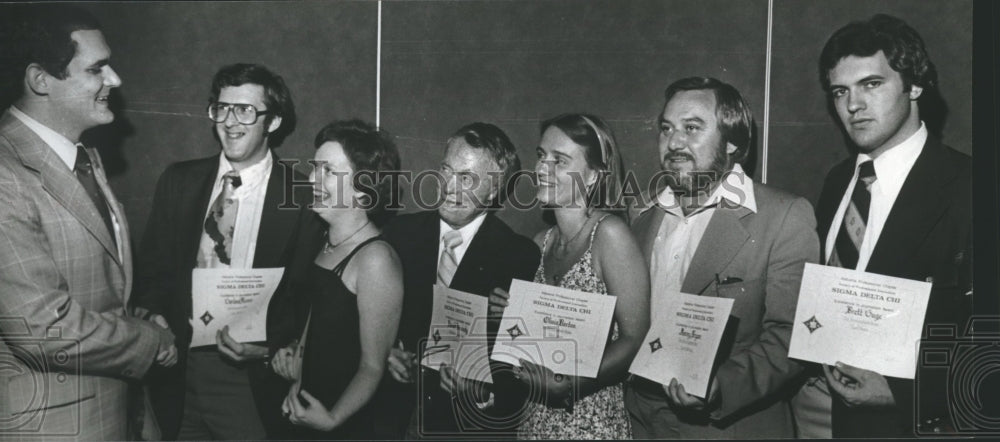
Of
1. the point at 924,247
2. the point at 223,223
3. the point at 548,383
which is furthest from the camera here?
the point at 223,223

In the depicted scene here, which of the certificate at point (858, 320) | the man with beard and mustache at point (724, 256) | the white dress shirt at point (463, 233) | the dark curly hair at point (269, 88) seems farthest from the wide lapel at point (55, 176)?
the certificate at point (858, 320)

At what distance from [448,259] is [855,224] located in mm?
1245

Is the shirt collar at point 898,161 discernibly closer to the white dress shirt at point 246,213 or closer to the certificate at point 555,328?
the certificate at point 555,328

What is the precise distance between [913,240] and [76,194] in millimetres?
2515

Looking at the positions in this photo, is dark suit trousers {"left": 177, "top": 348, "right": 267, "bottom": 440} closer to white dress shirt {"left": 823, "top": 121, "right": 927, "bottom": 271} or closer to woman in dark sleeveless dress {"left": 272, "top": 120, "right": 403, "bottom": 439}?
woman in dark sleeveless dress {"left": 272, "top": 120, "right": 403, "bottom": 439}

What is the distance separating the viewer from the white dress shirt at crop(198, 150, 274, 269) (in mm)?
2695

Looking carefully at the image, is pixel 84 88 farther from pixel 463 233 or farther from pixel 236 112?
pixel 463 233

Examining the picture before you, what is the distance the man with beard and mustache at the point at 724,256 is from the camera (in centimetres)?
252

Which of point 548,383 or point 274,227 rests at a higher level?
point 274,227

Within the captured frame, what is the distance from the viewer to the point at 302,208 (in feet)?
8.85

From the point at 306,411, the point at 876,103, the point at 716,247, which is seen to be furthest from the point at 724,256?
the point at 306,411

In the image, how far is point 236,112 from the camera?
2.73 meters

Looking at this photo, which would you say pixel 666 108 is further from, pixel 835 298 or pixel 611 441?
pixel 611 441

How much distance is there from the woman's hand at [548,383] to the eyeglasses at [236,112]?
116 cm
